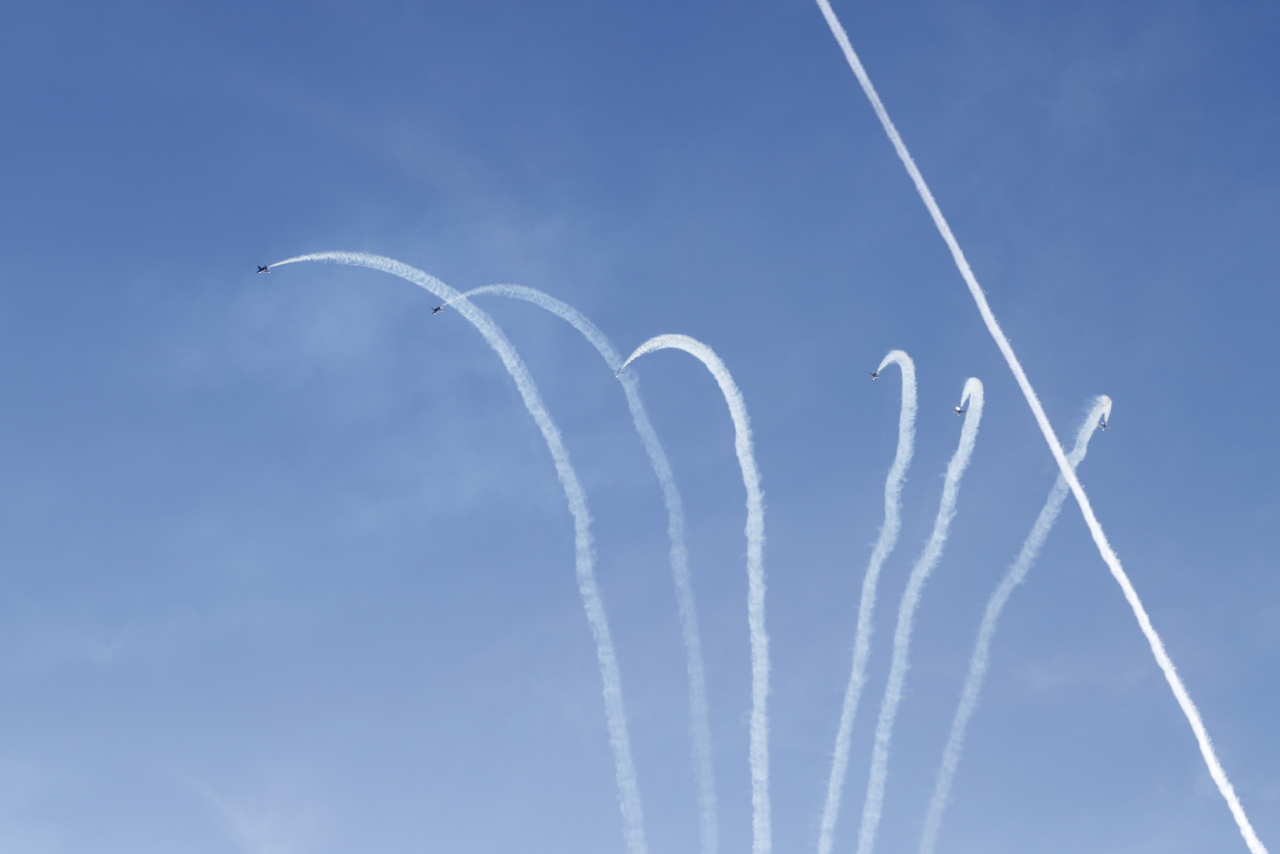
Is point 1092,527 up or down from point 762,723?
up

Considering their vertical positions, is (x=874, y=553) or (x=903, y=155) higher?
(x=903, y=155)

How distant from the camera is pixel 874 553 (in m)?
63.7

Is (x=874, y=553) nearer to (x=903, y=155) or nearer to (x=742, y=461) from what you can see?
(x=742, y=461)

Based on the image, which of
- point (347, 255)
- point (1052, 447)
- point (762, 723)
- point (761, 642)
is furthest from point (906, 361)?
point (347, 255)

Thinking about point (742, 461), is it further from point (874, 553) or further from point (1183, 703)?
point (1183, 703)

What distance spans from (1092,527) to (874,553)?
1441 cm

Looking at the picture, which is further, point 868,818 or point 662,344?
point 662,344

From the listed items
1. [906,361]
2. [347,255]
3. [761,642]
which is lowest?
[761,642]

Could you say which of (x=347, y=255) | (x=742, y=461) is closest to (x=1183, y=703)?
(x=742, y=461)

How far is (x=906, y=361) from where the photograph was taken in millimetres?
67125

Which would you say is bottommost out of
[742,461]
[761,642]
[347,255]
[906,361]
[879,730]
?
[879,730]

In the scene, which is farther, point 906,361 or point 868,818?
point 906,361

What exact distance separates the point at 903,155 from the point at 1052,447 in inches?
809

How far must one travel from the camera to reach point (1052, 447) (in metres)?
65.7
